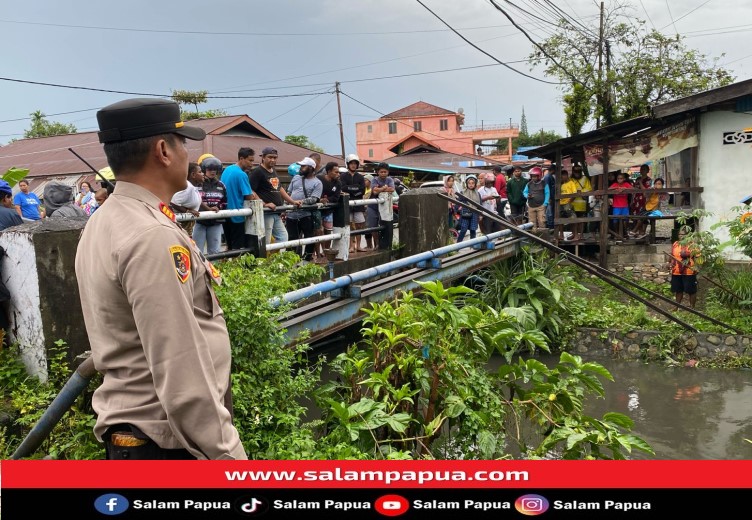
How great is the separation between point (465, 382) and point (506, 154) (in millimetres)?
52485

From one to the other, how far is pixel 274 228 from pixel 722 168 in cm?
942

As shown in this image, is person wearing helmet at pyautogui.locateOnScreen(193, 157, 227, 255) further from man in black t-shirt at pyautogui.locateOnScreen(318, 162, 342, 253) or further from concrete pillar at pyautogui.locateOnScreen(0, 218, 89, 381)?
concrete pillar at pyautogui.locateOnScreen(0, 218, 89, 381)

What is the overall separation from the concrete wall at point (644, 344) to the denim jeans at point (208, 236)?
621 centimetres

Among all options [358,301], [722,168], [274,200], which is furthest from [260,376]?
[722,168]

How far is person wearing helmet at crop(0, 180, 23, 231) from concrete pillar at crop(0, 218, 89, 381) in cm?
172

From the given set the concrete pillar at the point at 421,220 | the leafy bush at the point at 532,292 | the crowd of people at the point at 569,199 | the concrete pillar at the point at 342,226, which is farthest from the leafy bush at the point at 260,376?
the crowd of people at the point at 569,199

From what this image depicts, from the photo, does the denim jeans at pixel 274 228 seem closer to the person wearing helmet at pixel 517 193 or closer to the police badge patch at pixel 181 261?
the police badge patch at pixel 181 261

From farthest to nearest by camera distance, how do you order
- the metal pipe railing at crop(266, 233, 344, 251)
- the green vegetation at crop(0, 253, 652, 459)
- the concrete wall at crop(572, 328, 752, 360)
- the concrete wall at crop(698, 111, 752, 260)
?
the concrete wall at crop(698, 111, 752, 260) < the concrete wall at crop(572, 328, 752, 360) < the metal pipe railing at crop(266, 233, 344, 251) < the green vegetation at crop(0, 253, 652, 459)

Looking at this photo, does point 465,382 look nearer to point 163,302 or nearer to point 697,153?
point 163,302

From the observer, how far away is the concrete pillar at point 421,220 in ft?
30.2
